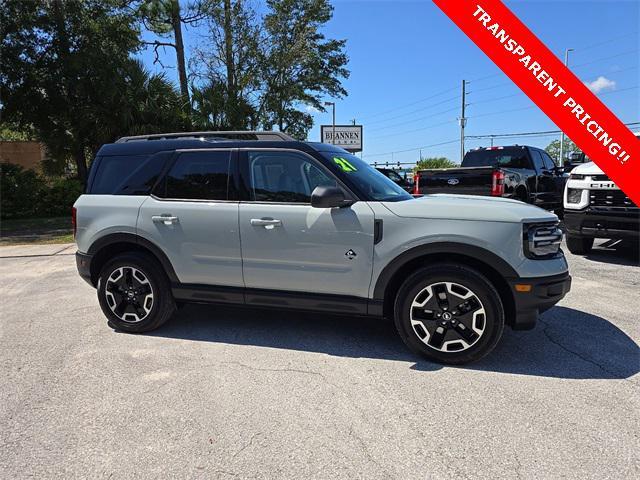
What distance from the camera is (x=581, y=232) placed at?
7.27 metres

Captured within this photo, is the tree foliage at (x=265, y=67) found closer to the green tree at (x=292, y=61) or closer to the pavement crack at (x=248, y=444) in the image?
the green tree at (x=292, y=61)

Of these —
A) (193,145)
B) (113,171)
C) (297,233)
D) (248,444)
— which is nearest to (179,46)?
(113,171)

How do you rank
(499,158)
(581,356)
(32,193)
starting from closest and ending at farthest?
1. (581,356)
2. (499,158)
3. (32,193)

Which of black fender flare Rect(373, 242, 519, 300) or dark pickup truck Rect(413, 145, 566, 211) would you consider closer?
black fender flare Rect(373, 242, 519, 300)

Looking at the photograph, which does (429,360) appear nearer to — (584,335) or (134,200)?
(584,335)

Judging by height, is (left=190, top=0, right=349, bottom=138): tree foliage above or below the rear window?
above

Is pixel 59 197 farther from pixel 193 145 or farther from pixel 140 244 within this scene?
pixel 193 145

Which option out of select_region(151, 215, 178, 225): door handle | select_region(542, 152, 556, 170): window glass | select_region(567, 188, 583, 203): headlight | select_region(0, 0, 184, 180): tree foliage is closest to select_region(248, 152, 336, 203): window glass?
select_region(151, 215, 178, 225): door handle

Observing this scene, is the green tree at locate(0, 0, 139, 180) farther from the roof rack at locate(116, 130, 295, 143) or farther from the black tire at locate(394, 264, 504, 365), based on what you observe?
the black tire at locate(394, 264, 504, 365)

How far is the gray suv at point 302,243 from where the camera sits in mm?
3443

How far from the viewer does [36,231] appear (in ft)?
40.1

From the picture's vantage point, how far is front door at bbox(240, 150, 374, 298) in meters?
3.68

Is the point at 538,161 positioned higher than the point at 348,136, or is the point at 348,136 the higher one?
the point at 348,136

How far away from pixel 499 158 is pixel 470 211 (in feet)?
27.6
